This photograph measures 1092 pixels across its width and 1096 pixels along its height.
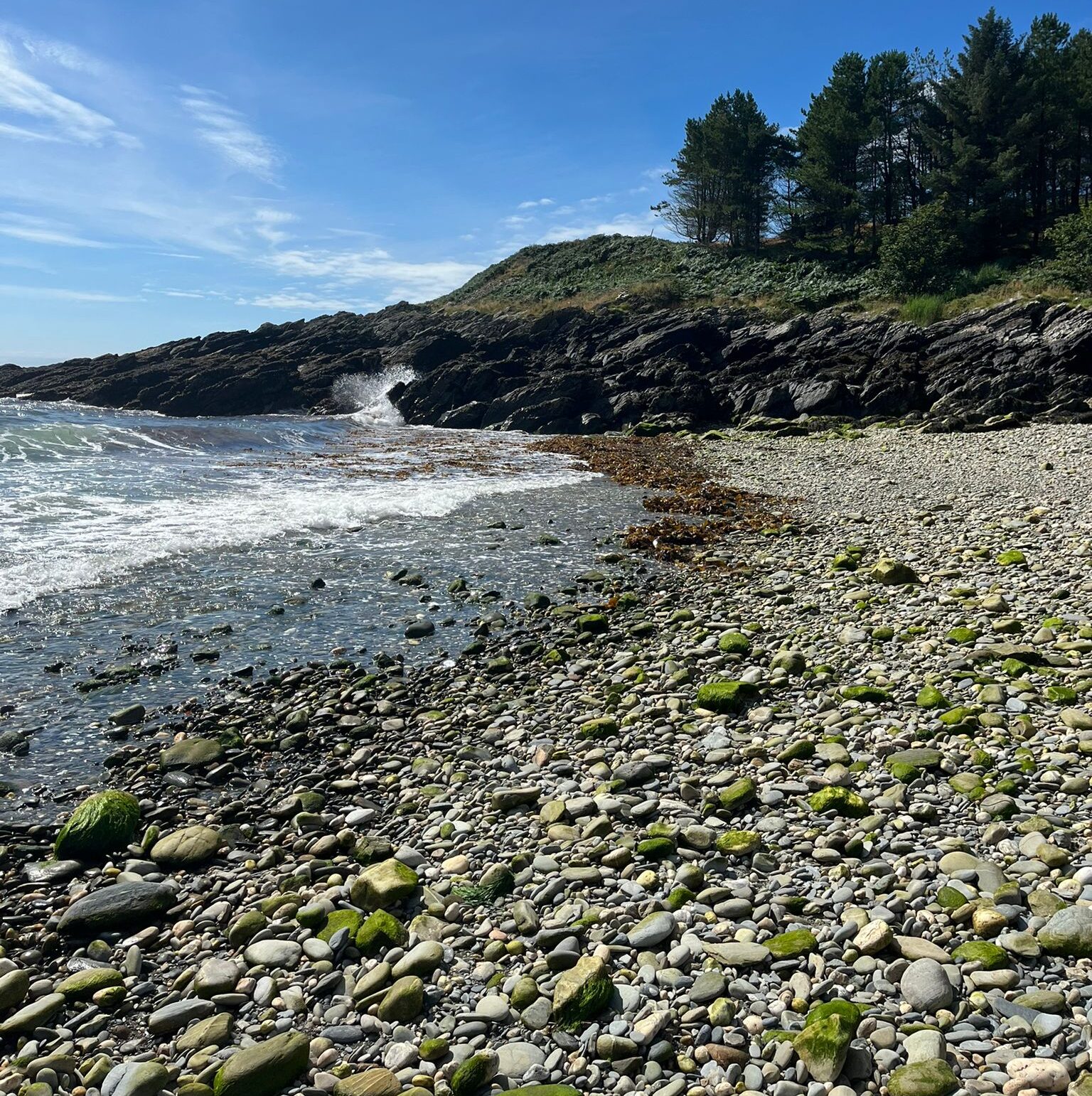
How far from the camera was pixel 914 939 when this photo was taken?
3.87m

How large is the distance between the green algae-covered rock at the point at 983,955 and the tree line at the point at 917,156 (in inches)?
2018

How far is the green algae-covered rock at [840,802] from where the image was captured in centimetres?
511

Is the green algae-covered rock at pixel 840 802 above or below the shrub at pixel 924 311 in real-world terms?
below

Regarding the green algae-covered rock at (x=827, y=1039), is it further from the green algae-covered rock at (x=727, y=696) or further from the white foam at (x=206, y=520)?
the white foam at (x=206, y=520)

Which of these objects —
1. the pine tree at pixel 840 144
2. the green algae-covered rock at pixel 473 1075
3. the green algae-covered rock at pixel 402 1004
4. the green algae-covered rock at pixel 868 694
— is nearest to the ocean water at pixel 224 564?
the green algae-covered rock at pixel 402 1004

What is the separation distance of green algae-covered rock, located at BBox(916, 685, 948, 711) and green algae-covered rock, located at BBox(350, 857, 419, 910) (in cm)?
466

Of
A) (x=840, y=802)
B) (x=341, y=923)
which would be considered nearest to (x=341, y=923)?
(x=341, y=923)

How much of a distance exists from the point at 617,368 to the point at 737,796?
140 feet

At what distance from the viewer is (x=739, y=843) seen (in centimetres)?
492

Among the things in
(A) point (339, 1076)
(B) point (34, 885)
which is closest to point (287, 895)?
(A) point (339, 1076)

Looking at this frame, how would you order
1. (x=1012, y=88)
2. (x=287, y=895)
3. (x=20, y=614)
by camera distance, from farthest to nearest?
(x=1012, y=88), (x=20, y=614), (x=287, y=895)

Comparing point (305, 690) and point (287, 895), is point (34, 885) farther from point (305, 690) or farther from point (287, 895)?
point (305, 690)

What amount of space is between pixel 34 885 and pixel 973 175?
64755 mm

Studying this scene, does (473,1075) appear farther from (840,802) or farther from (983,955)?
(840,802)
